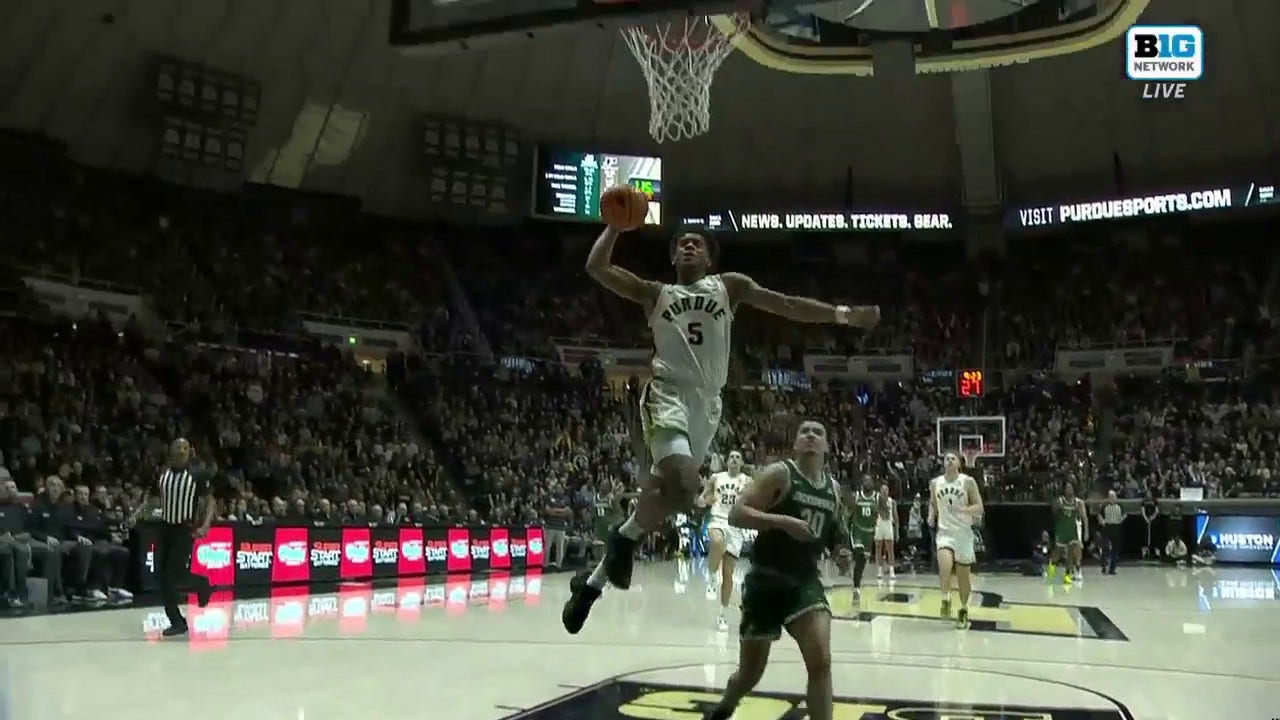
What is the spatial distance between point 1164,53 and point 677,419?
1092 inches

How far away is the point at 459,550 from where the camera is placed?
22.0m

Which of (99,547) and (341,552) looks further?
(341,552)

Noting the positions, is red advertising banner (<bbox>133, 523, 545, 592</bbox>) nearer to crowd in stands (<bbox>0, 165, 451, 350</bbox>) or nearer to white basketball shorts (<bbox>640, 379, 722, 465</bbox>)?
crowd in stands (<bbox>0, 165, 451, 350</bbox>)

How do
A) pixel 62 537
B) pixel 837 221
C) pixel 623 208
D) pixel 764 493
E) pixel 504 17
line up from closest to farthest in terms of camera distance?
pixel 623 208 < pixel 764 493 < pixel 504 17 < pixel 62 537 < pixel 837 221

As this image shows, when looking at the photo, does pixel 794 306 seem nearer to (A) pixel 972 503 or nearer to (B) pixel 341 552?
(A) pixel 972 503

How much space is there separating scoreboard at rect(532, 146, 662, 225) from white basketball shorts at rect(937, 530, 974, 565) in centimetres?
2250

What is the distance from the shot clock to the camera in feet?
116

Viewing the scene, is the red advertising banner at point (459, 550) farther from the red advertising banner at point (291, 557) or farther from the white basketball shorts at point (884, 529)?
the white basketball shorts at point (884, 529)

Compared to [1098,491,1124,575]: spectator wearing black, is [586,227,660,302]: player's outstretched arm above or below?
above

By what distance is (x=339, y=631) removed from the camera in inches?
450

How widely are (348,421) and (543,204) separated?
10085mm

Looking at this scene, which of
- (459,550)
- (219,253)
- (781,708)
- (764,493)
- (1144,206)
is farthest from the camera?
(1144,206)

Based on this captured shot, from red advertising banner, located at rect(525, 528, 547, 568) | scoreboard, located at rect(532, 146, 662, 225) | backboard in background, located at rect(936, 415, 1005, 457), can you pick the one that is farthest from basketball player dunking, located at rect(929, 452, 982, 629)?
scoreboard, located at rect(532, 146, 662, 225)

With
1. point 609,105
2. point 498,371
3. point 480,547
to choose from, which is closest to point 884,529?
point 480,547
